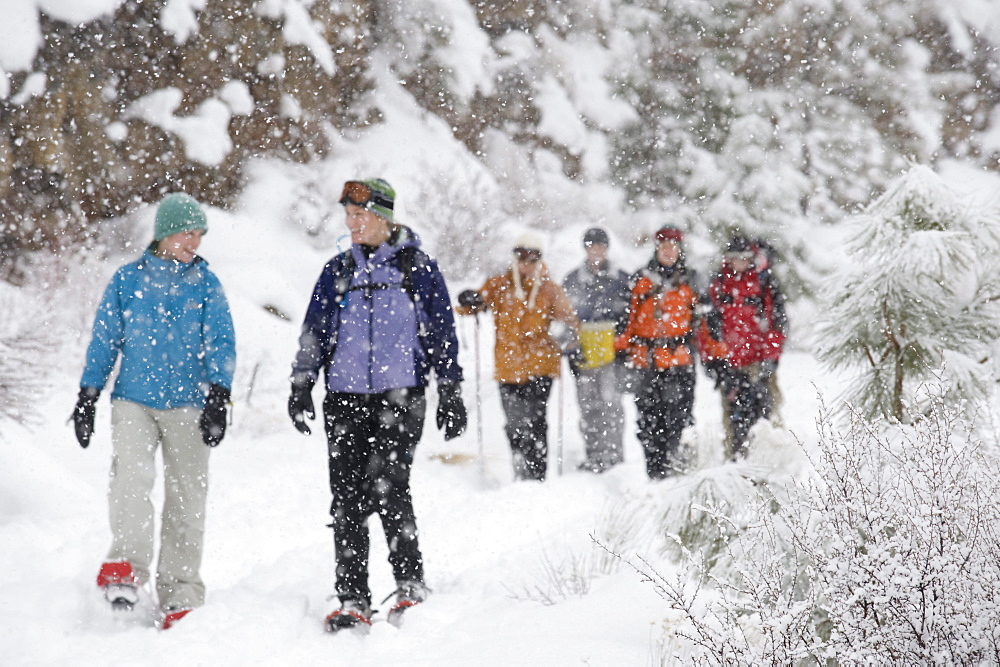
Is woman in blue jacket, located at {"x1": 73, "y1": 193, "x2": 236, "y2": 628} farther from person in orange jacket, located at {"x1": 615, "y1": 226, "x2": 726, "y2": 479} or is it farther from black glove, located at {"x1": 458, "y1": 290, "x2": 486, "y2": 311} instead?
person in orange jacket, located at {"x1": 615, "y1": 226, "x2": 726, "y2": 479}

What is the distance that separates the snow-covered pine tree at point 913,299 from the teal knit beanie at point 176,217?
2.59 meters

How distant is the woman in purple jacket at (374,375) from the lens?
11.6 feet

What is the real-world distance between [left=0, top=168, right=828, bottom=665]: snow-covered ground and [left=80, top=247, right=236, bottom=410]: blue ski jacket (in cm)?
91

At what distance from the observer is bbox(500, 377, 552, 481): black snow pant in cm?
612

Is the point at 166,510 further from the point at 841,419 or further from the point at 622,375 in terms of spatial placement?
the point at 622,375

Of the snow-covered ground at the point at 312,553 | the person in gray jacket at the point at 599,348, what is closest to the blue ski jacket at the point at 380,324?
the snow-covered ground at the point at 312,553

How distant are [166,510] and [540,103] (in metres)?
17.3

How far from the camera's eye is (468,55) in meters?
17.2

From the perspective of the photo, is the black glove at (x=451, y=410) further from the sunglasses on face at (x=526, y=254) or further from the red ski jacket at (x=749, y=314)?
the red ski jacket at (x=749, y=314)

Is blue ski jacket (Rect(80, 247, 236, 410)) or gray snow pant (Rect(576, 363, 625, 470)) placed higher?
blue ski jacket (Rect(80, 247, 236, 410))

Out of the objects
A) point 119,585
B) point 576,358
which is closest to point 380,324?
point 119,585

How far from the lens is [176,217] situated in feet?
11.7

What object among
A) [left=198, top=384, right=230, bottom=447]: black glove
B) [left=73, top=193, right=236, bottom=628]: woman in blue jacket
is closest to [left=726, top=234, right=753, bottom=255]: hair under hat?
[left=73, top=193, right=236, bottom=628]: woman in blue jacket

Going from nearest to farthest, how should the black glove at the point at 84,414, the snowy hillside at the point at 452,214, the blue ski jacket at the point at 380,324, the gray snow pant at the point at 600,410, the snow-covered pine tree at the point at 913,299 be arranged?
the snow-covered pine tree at the point at 913,299 → the snowy hillside at the point at 452,214 → the black glove at the point at 84,414 → the blue ski jacket at the point at 380,324 → the gray snow pant at the point at 600,410
